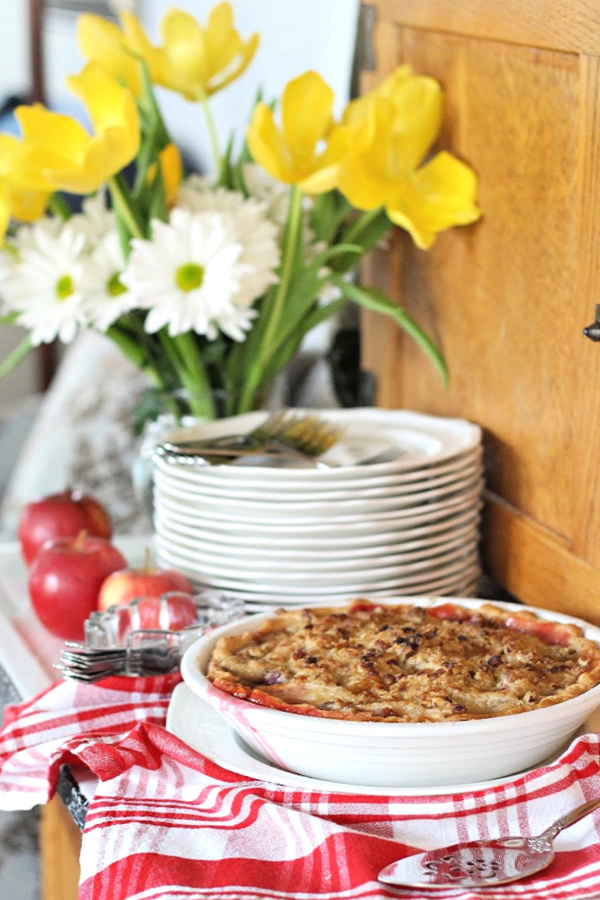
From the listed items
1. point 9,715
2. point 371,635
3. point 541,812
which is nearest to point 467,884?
point 541,812

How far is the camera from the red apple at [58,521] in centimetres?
123

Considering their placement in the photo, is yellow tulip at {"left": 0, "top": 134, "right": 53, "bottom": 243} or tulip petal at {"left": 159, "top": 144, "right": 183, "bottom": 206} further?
tulip petal at {"left": 159, "top": 144, "right": 183, "bottom": 206}

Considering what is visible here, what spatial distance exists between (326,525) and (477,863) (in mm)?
393

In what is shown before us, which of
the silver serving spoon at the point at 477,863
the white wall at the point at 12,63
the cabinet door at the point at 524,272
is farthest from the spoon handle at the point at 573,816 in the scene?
the white wall at the point at 12,63

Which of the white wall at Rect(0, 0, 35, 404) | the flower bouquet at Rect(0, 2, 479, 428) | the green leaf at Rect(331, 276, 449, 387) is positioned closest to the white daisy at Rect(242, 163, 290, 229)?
the flower bouquet at Rect(0, 2, 479, 428)

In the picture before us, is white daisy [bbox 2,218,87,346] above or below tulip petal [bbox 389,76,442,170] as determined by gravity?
Answer: below

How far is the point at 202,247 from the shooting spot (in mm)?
1117

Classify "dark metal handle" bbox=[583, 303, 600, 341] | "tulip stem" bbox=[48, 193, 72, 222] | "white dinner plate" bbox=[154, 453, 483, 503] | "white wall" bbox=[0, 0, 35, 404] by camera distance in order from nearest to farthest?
"dark metal handle" bbox=[583, 303, 600, 341]
"white dinner plate" bbox=[154, 453, 483, 503]
"tulip stem" bbox=[48, 193, 72, 222]
"white wall" bbox=[0, 0, 35, 404]

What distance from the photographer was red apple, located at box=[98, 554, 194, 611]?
1.02 meters

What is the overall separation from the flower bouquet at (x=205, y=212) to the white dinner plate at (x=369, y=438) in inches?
2.7

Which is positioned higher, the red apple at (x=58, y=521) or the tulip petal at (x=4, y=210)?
the tulip petal at (x=4, y=210)

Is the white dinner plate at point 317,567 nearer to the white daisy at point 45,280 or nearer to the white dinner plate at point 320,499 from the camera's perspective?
the white dinner plate at point 320,499

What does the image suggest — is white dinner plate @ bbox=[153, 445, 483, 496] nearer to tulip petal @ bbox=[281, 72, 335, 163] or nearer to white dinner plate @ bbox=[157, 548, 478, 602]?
white dinner plate @ bbox=[157, 548, 478, 602]

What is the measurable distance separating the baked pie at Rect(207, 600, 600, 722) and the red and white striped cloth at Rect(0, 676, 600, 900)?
0.05 metres
